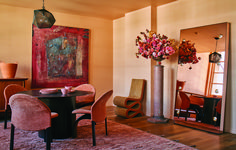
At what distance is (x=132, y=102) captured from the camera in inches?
205

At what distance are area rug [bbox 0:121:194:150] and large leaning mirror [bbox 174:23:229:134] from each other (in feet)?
3.52

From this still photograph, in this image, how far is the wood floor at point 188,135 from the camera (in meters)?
3.23

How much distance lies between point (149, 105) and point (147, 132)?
1.45 meters

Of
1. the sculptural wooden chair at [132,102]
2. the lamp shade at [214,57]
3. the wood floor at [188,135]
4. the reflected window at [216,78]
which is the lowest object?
the wood floor at [188,135]

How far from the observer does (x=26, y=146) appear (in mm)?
3125

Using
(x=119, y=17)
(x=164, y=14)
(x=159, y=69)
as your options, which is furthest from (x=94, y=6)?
(x=159, y=69)

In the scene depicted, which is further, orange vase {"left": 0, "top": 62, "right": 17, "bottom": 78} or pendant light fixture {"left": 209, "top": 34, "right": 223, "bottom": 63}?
orange vase {"left": 0, "top": 62, "right": 17, "bottom": 78}

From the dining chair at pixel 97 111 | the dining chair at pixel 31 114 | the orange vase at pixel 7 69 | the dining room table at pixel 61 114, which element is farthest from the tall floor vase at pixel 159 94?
the orange vase at pixel 7 69

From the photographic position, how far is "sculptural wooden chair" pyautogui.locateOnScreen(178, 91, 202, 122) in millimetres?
4163

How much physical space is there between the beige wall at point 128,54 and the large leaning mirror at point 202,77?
3.07 feet

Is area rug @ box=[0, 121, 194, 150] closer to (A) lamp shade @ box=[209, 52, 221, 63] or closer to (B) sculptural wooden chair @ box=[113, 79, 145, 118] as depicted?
(B) sculptural wooden chair @ box=[113, 79, 145, 118]

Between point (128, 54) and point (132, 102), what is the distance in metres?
1.37

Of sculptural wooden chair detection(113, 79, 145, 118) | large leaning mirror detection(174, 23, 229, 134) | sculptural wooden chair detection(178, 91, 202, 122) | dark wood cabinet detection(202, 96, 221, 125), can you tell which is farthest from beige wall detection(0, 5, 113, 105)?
dark wood cabinet detection(202, 96, 221, 125)

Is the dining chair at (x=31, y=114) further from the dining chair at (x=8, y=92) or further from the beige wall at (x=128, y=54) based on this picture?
the beige wall at (x=128, y=54)
